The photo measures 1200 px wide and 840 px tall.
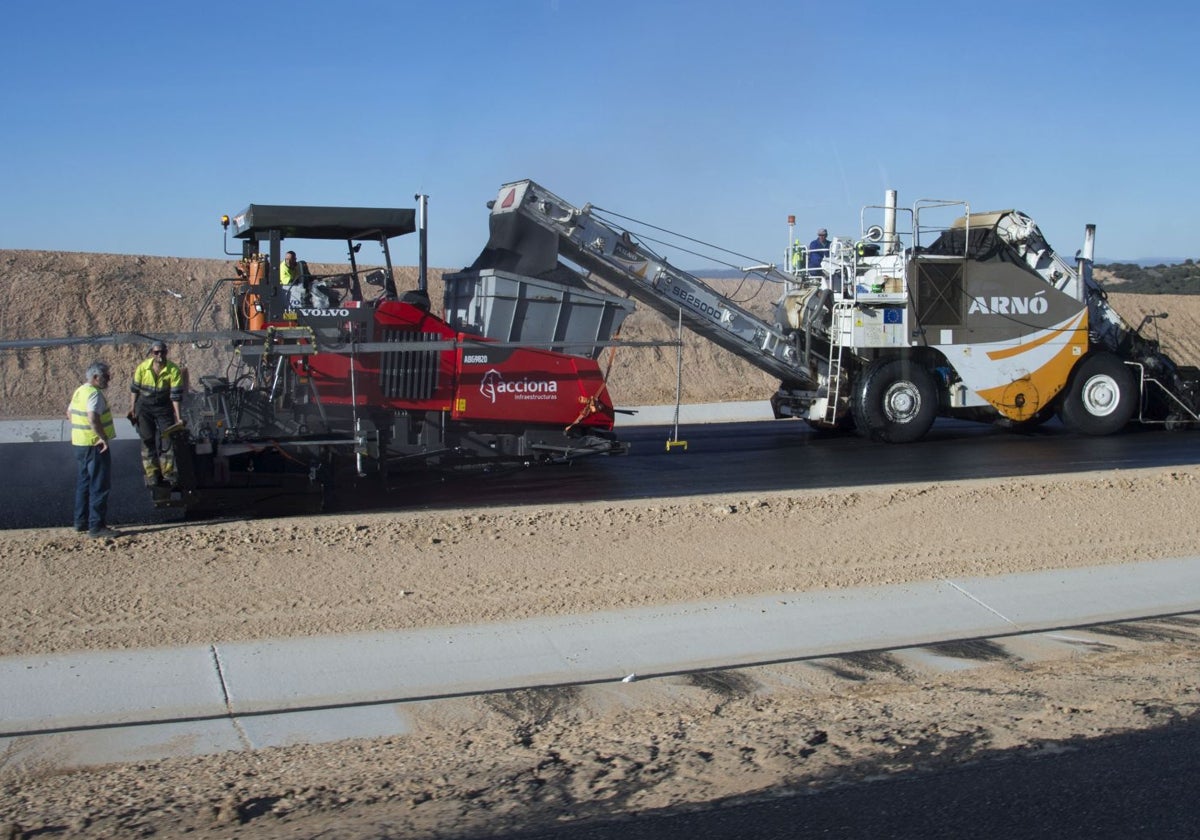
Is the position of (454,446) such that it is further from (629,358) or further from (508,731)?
(629,358)

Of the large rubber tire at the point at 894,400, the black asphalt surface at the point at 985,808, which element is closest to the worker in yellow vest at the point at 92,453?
the black asphalt surface at the point at 985,808

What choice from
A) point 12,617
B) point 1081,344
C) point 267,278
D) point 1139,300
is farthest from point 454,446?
point 1139,300

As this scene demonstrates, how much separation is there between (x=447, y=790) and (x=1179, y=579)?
22.8ft

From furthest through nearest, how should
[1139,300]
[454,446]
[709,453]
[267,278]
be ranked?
[1139,300]
[709,453]
[454,446]
[267,278]

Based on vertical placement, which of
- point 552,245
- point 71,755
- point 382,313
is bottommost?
point 71,755

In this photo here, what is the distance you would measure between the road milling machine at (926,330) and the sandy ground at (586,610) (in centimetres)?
400

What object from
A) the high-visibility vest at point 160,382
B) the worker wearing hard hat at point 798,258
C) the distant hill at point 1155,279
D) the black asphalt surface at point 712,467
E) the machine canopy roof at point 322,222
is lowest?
the black asphalt surface at point 712,467

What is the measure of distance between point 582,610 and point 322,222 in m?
5.50

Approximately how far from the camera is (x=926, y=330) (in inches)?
679

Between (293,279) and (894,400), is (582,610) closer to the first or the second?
(293,279)

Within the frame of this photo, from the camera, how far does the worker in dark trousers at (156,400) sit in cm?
1098

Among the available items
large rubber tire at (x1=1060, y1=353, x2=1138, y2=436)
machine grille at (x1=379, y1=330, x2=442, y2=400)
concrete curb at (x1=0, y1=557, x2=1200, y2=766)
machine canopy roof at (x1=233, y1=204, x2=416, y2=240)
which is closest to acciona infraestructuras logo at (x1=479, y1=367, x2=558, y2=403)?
machine grille at (x1=379, y1=330, x2=442, y2=400)

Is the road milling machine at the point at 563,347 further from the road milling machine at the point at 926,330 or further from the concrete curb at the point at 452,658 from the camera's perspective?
the concrete curb at the point at 452,658

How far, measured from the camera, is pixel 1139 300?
1818 inches
